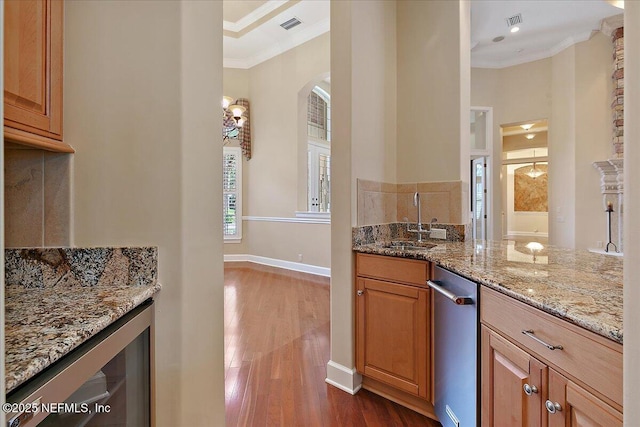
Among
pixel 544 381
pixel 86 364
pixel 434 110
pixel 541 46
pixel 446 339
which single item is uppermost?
pixel 541 46

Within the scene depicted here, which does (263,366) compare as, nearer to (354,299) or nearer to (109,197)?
(354,299)

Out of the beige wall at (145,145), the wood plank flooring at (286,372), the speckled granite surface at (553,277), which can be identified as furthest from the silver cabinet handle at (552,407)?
the beige wall at (145,145)

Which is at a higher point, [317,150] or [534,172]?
[317,150]

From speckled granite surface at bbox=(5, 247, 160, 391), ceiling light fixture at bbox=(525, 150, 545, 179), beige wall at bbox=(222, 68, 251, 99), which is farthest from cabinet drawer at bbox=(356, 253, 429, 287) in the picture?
ceiling light fixture at bbox=(525, 150, 545, 179)

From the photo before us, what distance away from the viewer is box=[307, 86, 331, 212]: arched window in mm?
6020

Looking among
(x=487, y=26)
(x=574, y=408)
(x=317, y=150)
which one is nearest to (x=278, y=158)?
(x=317, y=150)

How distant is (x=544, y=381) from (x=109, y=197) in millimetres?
1516

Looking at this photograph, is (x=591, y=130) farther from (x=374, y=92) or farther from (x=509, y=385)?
(x=509, y=385)

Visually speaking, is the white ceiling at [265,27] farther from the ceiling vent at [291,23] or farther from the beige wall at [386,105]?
the beige wall at [386,105]

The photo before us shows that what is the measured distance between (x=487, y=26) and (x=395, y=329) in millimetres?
4793

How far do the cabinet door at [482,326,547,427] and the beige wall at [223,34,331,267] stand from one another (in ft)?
12.6

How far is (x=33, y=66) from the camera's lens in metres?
0.88

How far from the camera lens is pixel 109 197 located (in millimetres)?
1027

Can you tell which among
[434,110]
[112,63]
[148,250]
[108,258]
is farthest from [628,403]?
[434,110]
